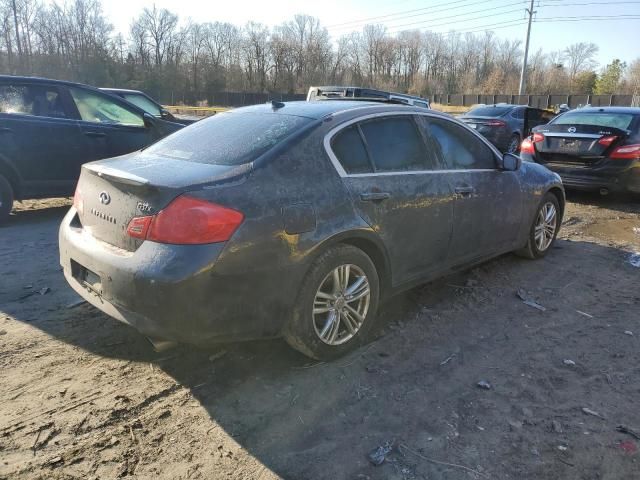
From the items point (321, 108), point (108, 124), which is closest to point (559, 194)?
point (321, 108)

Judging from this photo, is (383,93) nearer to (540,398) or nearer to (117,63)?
(540,398)

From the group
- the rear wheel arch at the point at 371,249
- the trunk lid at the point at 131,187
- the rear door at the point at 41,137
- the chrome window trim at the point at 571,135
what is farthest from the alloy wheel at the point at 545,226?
the rear door at the point at 41,137

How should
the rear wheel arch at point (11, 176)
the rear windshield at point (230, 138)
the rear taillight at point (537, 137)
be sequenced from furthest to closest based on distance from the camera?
the rear taillight at point (537, 137) → the rear wheel arch at point (11, 176) → the rear windshield at point (230, 138)

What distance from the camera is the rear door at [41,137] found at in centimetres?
632

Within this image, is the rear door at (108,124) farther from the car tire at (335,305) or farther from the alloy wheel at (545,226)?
the alloy wheel at (545,226)

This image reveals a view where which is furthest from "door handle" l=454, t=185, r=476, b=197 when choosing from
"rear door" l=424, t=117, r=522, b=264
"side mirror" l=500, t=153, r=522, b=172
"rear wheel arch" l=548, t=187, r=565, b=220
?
"rear wheel arch" l=548, t=187, r=565, b=220

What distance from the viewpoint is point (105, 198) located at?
3.08 m

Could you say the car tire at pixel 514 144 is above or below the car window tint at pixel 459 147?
below

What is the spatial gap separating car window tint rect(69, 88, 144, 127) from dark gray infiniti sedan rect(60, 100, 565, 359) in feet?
13.0

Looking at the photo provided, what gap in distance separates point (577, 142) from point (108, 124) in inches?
285

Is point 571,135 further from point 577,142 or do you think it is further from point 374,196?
point 374,196

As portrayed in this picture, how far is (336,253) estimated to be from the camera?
3.19m

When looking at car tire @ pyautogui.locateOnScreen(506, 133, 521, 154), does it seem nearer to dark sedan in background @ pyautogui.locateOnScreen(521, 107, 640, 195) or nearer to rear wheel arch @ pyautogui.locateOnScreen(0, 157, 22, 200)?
dark sedan in background @ pyautogui.locateOnScreen(521, 107, 640, 195)

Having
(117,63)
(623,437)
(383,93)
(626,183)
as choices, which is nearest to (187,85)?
(117,63)
